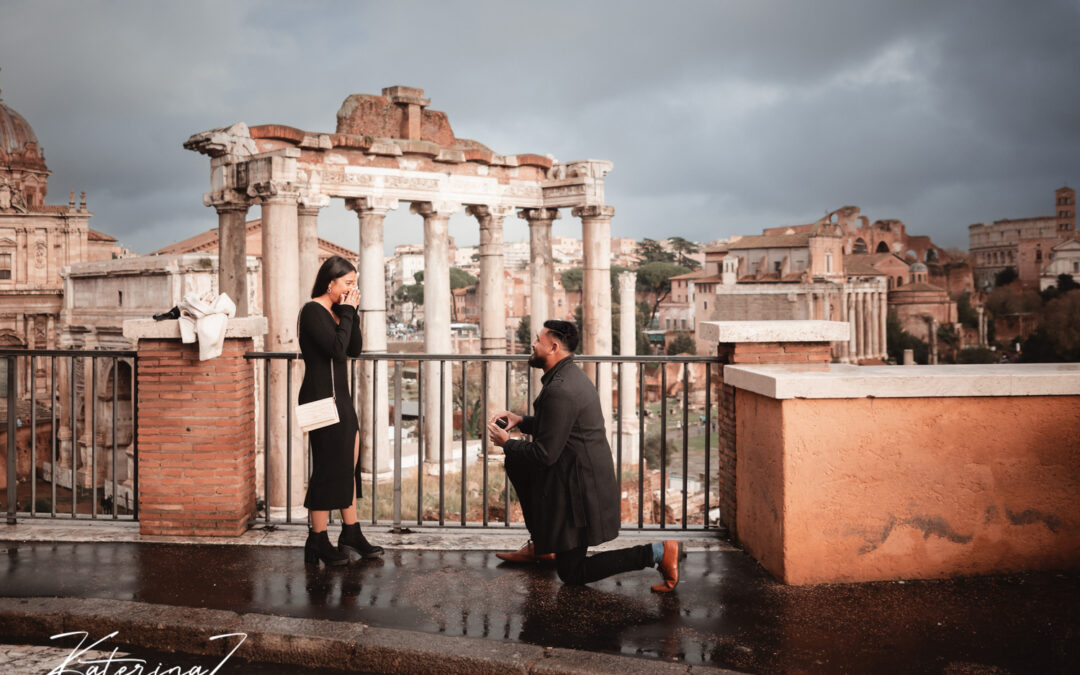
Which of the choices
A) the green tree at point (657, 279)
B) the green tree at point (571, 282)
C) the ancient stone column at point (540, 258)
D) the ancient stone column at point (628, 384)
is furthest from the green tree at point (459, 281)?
the ancient stone column at point (540, 258)

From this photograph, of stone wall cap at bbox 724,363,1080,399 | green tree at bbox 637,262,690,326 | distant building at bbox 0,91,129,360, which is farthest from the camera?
green tree at bbox 637,262,690,326

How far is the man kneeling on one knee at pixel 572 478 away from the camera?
4688 millimetres

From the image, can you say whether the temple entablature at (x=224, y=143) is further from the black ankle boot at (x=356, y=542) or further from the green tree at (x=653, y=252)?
the green tree at (x=653, y=252)

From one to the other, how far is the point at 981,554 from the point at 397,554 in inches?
139

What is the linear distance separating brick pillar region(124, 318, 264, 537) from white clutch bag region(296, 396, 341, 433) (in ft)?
3.38

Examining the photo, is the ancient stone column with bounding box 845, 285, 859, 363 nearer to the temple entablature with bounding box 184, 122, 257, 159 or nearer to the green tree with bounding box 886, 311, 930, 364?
the green tree with bounding box 886, 311, 930, 364

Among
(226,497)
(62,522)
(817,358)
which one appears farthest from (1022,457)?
(62,522)

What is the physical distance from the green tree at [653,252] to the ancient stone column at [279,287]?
101232 millimetres

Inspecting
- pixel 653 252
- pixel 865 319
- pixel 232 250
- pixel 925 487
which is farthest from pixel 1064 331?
pixel 925 487

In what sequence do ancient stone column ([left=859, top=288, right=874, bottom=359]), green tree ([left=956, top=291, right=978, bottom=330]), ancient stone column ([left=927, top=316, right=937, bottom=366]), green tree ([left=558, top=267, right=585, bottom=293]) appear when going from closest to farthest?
1. ancient stone column ([left=927, top=316, right=937, bottom=366])
2. ancient stone column ([left=859, top=288, right=874, bottom=359])
3. green tree ([left=956, top=291, right=978, bottom=330])
4. green tree ([left=558, top=267, right=585, bottom=293])

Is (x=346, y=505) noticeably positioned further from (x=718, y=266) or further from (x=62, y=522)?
(x=718, y=266)

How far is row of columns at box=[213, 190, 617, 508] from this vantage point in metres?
13.2

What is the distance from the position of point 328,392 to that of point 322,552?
993mm

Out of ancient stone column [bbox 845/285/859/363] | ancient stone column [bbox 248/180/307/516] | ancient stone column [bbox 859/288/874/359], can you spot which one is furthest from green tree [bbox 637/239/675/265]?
ancient stone column [bbox 248/180/307/516]
